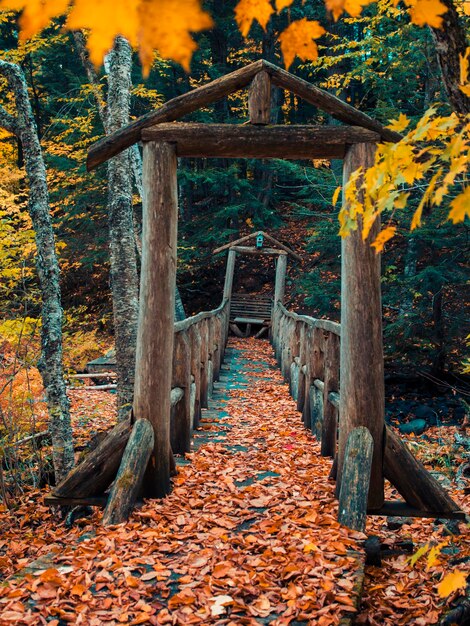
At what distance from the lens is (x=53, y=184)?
19.2 m

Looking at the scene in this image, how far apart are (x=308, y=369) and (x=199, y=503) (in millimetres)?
2996

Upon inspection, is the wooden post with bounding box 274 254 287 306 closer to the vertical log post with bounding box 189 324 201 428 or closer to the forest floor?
the vertical log post with bounding box 189 324 201 428

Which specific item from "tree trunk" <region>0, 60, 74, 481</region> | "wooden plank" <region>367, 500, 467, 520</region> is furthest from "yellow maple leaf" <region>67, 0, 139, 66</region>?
"tree trunk" <region>0, 60, 74, 481</region>

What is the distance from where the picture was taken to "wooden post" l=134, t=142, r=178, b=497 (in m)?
4.12

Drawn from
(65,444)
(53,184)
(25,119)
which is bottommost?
(65,444)

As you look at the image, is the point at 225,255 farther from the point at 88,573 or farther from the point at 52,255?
the point at 88,573

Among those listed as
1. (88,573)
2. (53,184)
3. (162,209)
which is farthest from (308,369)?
(53,184)

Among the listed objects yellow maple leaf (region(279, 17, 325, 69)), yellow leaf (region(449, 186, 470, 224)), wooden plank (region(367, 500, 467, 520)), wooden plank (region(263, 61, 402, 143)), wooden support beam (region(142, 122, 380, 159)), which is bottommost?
wooden plank (region(367, 500, 467, 520))

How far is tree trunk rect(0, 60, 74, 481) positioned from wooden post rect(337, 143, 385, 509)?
160 inches

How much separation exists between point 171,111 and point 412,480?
327cm

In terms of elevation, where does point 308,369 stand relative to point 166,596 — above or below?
above

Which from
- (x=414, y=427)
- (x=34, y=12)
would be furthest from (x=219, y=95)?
(x=414, y=427)

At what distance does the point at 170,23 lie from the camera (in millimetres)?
1440

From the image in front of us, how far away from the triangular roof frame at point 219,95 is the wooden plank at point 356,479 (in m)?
2.24
